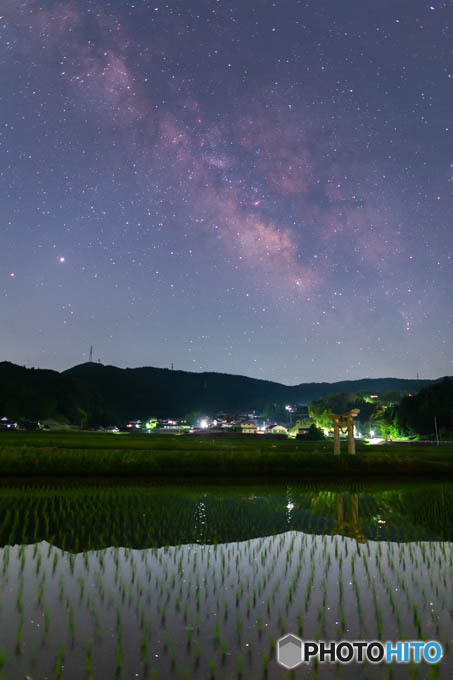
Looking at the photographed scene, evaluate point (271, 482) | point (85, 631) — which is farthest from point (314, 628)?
point (271, 482)

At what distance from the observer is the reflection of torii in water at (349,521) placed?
11117 mm

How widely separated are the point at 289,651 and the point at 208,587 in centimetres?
247

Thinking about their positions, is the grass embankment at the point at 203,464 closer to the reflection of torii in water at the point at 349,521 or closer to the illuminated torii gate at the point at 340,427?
the illuminated torii gate at the point at 340,427

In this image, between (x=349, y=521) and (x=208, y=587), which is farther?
(x=349, y=521)

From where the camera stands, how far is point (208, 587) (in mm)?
7297

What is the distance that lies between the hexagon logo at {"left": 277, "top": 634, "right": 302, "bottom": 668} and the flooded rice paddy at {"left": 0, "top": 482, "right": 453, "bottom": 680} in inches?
4.7

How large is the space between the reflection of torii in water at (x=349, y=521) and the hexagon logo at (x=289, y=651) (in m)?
5.83

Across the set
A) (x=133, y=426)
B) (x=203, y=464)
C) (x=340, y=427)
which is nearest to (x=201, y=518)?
(x=203, y=464)

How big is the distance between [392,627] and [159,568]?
14.3 feet

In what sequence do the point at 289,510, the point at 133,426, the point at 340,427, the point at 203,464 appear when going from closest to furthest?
the point at 289,510
the point at 203,464
the point at 340,427
the point at 133,426

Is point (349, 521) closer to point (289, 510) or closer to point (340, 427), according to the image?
point (289, 510)

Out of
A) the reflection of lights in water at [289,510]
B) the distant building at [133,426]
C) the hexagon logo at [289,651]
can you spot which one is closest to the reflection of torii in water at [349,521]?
the reflection of lights in water at [289,510]

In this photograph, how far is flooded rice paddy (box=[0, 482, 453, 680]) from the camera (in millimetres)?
4949

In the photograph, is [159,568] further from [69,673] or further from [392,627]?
[392,627]
